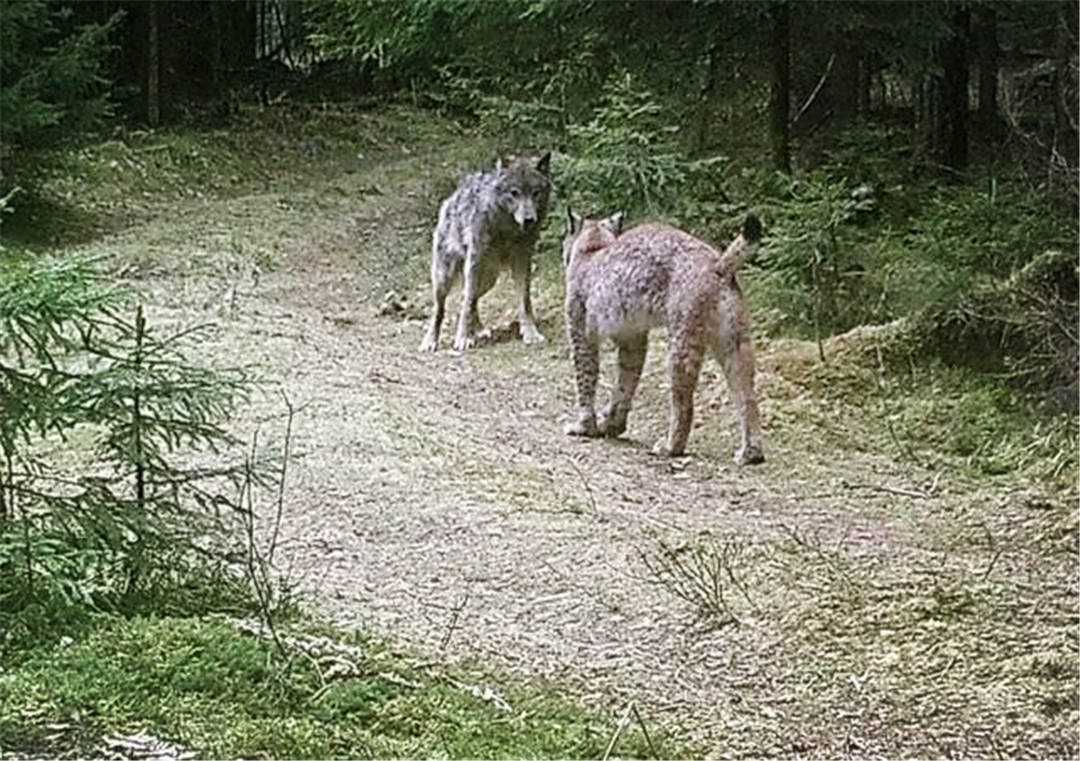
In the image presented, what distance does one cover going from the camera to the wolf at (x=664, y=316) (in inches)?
283

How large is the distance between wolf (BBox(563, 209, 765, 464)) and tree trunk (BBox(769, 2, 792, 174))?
2742 millimetres

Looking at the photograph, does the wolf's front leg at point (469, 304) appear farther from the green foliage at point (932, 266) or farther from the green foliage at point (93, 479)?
the green foliage at point (93, 479)

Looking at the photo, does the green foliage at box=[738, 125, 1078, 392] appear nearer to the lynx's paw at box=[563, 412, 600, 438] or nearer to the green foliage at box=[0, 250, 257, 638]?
the lynx's paw at box=[563, 412, 600, 438]

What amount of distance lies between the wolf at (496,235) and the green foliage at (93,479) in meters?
6.09

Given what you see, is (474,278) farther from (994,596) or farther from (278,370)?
(994,596)

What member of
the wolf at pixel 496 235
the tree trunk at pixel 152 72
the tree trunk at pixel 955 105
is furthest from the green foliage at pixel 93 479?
the tree trunk at pixel 152 72

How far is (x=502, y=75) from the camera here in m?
13.7

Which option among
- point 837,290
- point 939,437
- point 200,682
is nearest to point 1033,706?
point 200,682

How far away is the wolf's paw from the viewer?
279 inches

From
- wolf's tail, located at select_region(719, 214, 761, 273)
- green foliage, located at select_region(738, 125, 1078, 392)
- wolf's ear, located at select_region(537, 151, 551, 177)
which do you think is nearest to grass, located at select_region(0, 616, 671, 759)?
wolf's tail, located at select_region(719, 214, 761, 273)

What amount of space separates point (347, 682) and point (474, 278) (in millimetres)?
7068

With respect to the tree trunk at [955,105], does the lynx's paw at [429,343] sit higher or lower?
lower

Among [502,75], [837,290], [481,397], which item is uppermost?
[502,75]

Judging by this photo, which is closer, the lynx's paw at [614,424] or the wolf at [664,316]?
the wolf at [664,316]
